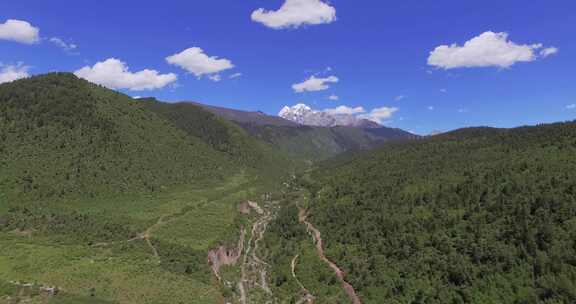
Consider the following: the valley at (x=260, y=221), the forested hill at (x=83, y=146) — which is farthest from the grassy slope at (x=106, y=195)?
the valley at (x=260, y=221)

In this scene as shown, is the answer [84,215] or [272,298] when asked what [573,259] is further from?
[84,215]

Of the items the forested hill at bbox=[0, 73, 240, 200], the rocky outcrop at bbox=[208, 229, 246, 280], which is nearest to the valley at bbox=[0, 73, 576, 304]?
the rocky outcrop at bbox=[208, 229, 246, 280]

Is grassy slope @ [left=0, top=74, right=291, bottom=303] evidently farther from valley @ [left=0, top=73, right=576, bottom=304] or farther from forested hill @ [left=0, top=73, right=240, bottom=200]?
valley @ [left=0, top=73, right=576, bottom=304]

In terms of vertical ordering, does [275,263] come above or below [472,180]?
below

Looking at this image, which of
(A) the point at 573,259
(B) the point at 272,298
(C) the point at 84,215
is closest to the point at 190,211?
(C) the point at 84,215

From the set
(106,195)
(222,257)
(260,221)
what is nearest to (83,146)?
(106,195)

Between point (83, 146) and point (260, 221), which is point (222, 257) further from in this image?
point (83, 146)
